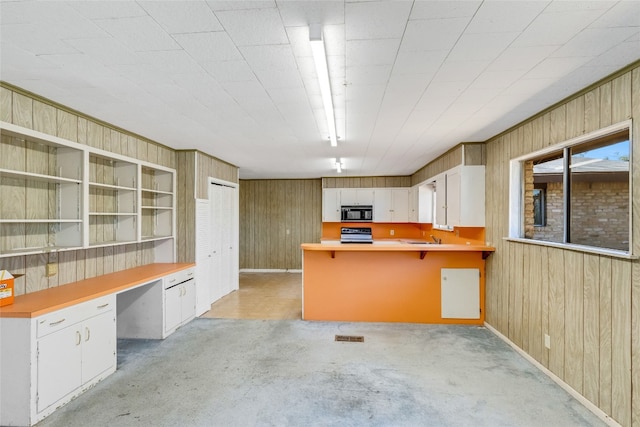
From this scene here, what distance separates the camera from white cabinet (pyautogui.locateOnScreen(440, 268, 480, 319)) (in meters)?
4.15

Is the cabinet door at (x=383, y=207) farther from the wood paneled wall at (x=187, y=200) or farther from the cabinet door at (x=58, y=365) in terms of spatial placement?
the cabinet door at (x=58, y=365)

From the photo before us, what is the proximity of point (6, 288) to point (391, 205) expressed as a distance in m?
6.63

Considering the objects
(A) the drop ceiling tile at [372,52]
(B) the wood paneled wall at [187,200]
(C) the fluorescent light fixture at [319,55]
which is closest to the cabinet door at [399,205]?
(B) the wood paneled wall at [187,200]

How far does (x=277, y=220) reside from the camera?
26.6ft

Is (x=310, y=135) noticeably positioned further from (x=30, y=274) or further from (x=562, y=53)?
(x=30, y=274)

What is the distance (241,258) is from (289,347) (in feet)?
16.6

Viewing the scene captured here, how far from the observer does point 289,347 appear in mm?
3424

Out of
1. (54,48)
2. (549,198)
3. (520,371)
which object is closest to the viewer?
(54,48)

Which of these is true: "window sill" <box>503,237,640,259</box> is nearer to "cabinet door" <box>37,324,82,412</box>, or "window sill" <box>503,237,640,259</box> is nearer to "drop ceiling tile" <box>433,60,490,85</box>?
"drop ceiling tile" <box>433,60,490,85</box>

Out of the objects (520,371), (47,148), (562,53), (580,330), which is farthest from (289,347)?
(562,53)

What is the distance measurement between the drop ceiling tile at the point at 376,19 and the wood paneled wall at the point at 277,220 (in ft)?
20.8

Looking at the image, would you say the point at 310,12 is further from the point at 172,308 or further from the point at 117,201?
the point at 172,308

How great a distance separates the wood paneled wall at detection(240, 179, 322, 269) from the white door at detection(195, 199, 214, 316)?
10.1 ft

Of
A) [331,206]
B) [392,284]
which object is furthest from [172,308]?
[331,206]
